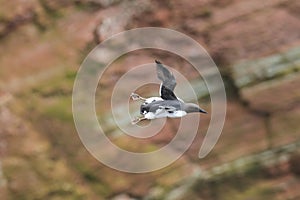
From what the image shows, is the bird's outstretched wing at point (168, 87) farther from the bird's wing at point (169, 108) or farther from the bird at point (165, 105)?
the bird's wing at point (169, 108)

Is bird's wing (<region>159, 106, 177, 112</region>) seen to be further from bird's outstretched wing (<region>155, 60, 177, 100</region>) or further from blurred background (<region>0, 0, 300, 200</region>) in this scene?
blurred background (<region>0, 0, 300, 200</region>)

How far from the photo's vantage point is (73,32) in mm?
9633

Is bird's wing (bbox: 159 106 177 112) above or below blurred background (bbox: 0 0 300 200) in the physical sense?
below

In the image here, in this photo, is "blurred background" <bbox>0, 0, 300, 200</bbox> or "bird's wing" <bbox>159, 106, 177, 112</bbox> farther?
"blurred background" <bbox>0, 0, 300, 200</bbox>

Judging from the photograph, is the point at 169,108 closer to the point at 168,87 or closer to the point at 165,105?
the point at 165,105

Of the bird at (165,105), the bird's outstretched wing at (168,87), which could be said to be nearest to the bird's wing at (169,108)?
the bird at (165,105)

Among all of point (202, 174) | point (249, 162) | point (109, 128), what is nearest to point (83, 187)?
point (109, 128)

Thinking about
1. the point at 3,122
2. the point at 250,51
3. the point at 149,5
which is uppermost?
the point at 149,5

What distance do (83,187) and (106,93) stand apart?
1469mm

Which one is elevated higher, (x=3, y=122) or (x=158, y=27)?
(x=158, y=27)

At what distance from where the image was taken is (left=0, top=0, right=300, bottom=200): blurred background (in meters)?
9.48

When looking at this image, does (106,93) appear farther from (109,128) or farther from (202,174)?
(202,174)

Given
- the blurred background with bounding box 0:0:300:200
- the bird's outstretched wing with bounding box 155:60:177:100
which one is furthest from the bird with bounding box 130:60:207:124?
the blurred background with bounding box 0:0:300:200

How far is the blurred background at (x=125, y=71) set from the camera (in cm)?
948
